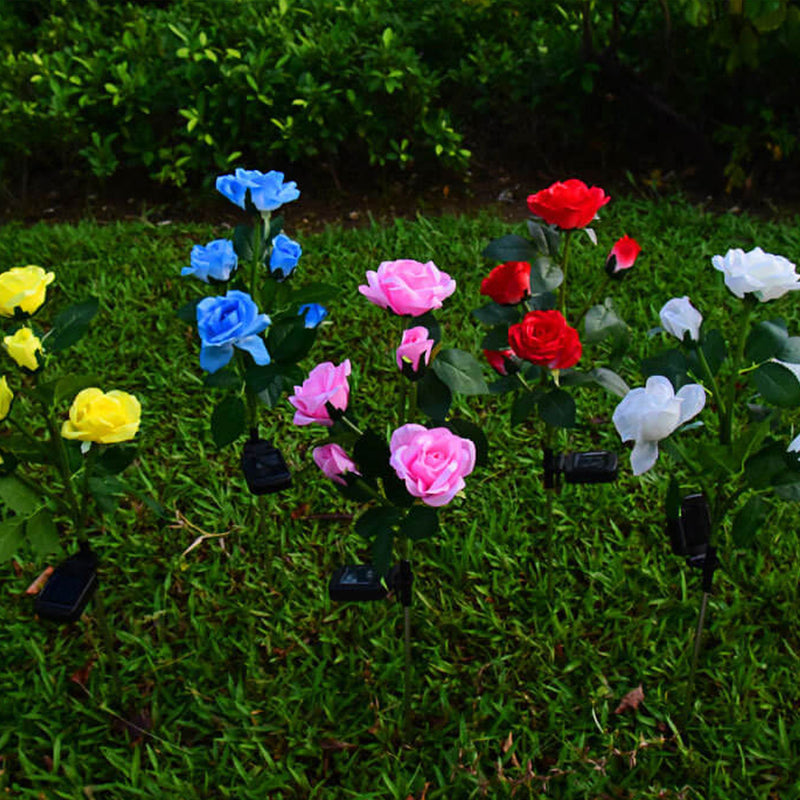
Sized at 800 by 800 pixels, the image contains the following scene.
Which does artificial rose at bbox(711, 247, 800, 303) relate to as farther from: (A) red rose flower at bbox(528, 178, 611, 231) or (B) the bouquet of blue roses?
(B) the bouquet of blue roses

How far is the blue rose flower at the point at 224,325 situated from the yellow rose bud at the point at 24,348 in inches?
11.4

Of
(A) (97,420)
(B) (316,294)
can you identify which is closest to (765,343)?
(B) (316,294)

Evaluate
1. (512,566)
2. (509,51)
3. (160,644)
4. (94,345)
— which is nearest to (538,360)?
(512,566)

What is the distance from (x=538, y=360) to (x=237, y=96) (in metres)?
2.53

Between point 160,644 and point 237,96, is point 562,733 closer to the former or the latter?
point 160,644

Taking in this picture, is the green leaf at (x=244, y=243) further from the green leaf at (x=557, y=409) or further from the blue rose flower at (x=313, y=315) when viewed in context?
the green leaf at (x=557, y=409)

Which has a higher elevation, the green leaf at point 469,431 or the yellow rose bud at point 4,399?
the yellow rose bud at point 4,399

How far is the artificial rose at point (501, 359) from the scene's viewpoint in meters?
1.55

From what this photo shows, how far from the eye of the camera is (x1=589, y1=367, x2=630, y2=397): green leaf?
1505 mm

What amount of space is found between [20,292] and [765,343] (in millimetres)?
1212

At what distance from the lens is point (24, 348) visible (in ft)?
4.43

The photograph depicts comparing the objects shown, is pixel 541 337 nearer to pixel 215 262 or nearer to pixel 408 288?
pixel 408 288

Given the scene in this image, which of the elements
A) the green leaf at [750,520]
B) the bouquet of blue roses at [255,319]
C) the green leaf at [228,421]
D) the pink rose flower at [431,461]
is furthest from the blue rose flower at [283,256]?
the green leaf at [750,520]

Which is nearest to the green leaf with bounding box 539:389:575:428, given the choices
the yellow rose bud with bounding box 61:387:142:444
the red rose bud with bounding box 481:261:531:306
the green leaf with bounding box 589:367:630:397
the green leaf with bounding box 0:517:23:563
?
the green leaf with bounding box 589:367:630:397
